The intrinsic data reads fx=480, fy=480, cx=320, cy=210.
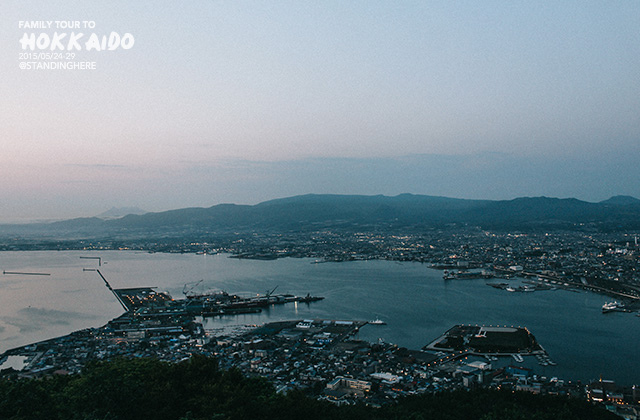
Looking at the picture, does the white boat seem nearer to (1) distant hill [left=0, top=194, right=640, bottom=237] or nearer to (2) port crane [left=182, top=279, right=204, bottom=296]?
(2) port crane [left=182, top=279, right=204, bottom=296]

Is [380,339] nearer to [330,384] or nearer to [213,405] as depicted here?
[330,384]

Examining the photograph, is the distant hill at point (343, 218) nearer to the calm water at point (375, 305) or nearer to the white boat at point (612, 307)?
the calm water at point (375, 305)

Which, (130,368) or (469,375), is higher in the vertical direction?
(130,368)

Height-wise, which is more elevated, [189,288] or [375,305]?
[189,288]

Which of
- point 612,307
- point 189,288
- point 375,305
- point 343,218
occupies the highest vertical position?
point 343,218

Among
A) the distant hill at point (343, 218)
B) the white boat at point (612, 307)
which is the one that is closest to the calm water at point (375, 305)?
the white boat at point (612, 307)

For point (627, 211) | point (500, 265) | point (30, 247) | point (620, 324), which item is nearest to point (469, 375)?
point (620, 324)

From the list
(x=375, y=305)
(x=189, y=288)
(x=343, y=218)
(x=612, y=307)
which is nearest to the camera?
(x=612, y=307)

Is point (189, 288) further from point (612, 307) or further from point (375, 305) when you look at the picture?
point (612, 307)

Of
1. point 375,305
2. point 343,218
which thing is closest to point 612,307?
point 375,305
